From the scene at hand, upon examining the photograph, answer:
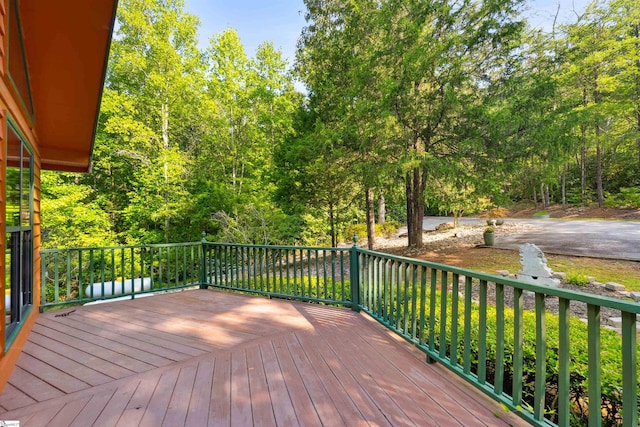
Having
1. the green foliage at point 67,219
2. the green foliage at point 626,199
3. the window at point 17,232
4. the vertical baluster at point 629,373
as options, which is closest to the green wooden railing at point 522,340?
the vertical baluster at point 629,373

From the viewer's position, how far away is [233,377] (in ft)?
6.85

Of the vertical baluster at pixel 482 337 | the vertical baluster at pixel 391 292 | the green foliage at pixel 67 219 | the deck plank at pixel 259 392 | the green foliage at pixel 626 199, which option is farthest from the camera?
the green foliage at pixel 626 199

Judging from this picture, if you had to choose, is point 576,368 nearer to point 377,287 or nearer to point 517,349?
point 517,349

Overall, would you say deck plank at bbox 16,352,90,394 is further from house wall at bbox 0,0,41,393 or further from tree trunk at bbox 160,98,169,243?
tree trunk at bbox 160,98,169,243

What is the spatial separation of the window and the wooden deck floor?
1.24 ft

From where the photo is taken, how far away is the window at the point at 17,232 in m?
2.44

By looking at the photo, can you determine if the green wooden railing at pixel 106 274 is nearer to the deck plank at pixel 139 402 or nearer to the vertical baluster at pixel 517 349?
the deck plank at pixel 139 402

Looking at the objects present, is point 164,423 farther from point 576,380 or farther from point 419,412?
point 576,380

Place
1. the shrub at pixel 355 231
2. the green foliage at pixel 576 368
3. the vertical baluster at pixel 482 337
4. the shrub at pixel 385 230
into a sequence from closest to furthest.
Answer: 1. the vertical baluster at pixel 482 337
2. the green foliage at pixel 576 368
3. the shrub at pixel 355 231
4. the shrub at pixel 385 230

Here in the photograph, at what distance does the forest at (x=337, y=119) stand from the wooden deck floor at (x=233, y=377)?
564 centimetres

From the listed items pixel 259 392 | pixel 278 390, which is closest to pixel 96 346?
pixel 259 392

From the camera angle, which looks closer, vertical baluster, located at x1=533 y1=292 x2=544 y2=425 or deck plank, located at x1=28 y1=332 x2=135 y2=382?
vertical baluster, located at x1=533 y1=292 x2=544 y2=425

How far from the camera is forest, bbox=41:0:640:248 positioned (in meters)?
7.36

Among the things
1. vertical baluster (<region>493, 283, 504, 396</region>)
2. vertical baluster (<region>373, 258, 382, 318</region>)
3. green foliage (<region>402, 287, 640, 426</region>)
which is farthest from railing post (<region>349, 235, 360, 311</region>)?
vertical baluster (<region>493, 283, 504, 396</region>)
